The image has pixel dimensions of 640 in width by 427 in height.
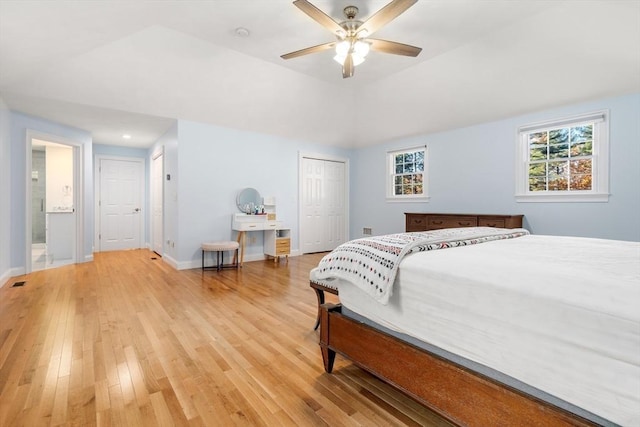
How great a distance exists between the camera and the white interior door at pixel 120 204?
21.7 ft

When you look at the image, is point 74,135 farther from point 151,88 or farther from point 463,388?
point 463,388

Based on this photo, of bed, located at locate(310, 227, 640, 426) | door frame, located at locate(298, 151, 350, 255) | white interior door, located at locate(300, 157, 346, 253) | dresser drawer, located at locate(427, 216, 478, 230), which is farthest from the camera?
white interior door, located at locate(300, 157, 346, 253)

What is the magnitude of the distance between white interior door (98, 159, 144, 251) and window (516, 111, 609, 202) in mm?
7641

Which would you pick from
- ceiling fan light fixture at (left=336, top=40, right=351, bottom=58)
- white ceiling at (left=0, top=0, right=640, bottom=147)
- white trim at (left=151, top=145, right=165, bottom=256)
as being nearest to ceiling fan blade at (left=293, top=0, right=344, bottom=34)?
ceiling fan light fixture at (left=336, top=40, right=351, bottom=58)

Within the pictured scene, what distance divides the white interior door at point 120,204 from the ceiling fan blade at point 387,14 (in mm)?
6411

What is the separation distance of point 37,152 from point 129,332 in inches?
280

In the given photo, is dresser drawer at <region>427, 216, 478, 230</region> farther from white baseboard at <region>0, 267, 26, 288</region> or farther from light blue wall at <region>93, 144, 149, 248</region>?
light blue wall at <region>93, 144, 149, 248</region>

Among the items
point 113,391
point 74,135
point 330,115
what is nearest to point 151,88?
point 74,135

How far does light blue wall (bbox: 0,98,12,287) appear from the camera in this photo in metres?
3.81

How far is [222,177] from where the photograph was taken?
5.16 m

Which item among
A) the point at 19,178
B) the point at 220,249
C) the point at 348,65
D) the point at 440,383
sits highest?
the point at 348,65

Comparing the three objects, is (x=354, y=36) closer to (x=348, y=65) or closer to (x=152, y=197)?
(x=348, y=65)

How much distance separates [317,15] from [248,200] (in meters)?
3.54

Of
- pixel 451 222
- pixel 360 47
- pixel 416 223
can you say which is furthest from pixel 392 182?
pixel 360 47
